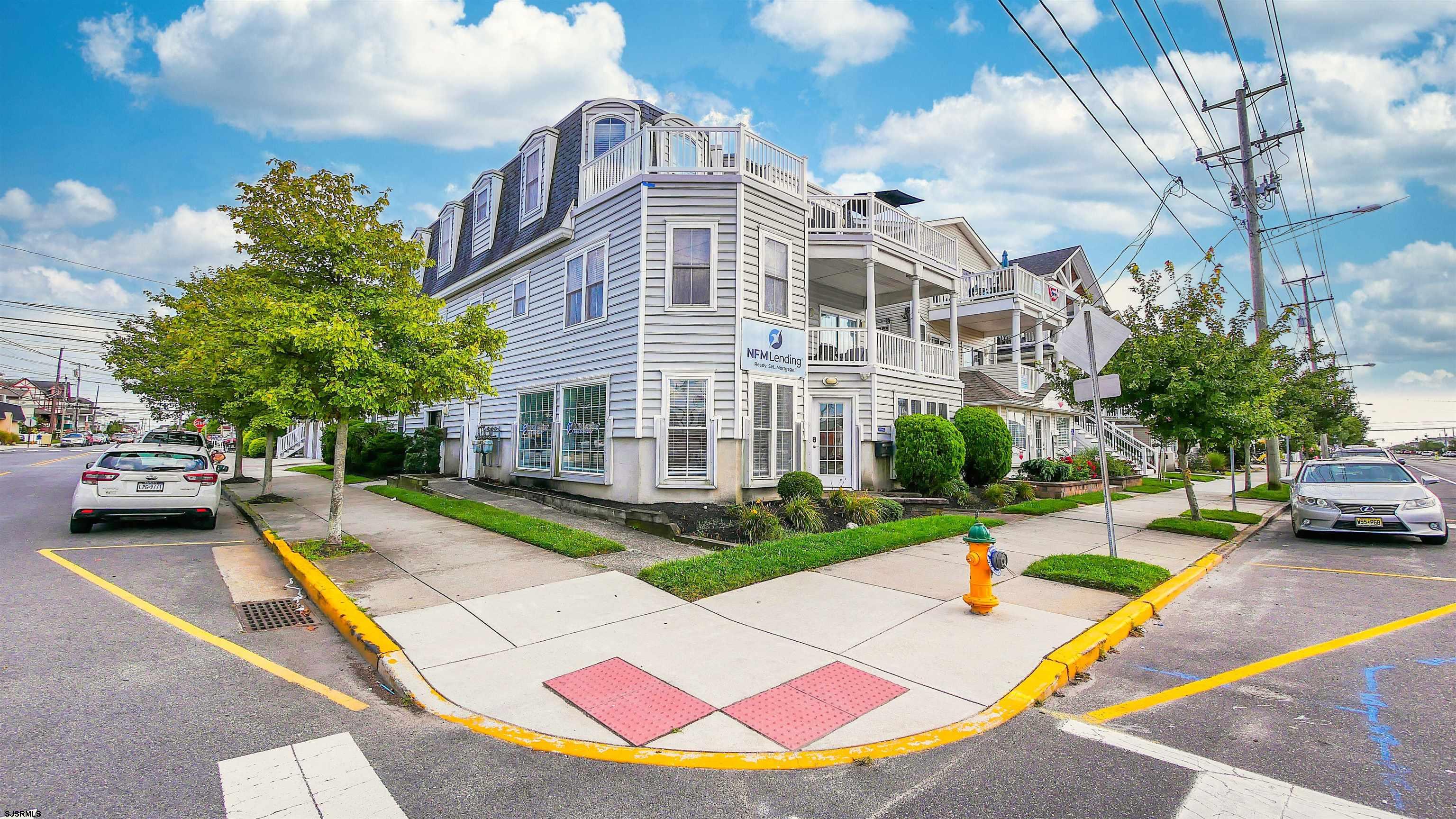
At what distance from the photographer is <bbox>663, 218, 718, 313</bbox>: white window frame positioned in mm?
12602

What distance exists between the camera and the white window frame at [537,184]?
16547 millimetres

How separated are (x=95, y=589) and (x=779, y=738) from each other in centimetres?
772

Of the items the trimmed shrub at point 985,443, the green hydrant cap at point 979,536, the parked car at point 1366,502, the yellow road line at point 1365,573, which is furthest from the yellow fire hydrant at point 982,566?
the trimmed shrub at point 985,443

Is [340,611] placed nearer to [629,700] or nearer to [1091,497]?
[629,700]

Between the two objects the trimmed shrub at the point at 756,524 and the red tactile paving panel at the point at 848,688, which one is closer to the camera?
the red tactile paving panel at the point at 848,688

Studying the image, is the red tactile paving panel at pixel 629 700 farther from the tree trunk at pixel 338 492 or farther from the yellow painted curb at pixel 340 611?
the tree trunk at pixel 338 492

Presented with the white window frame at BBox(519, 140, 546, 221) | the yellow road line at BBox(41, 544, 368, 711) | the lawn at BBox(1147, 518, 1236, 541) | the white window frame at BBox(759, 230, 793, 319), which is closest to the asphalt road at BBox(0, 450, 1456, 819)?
the yellow road line at BBox(41, 544, 368, 711)

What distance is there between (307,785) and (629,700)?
179 centimetres

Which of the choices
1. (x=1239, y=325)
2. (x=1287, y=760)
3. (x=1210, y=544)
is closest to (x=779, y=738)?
(x=1287, y=760)

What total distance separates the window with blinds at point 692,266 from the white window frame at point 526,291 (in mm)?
5397

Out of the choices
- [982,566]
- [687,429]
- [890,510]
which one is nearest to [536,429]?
[687,429]

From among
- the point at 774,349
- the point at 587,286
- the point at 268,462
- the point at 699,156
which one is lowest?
the point at 268,462

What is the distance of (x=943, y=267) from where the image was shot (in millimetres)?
18328

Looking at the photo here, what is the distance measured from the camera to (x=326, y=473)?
22109 mm
